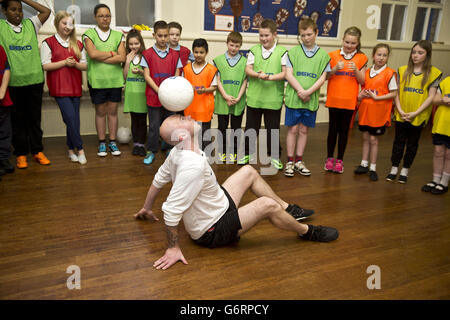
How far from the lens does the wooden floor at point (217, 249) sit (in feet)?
5.75

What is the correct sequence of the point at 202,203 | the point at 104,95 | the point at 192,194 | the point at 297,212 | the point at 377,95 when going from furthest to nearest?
the point at 104,95, the point at 377,95, the point at 297,212, the point at 202,203, the point at 192,194

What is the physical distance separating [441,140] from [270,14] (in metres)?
3.04

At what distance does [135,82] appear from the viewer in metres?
3.67

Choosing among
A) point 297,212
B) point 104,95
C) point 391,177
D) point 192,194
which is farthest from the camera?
point 104,95

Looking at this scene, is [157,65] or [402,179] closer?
[402,179]

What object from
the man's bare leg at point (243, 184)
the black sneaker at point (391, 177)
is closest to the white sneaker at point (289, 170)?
the black sneaker at point (391, 177)

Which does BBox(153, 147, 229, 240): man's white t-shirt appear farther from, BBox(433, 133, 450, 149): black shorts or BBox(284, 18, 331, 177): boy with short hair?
BBox(433, 133, 450, 149): black shorts

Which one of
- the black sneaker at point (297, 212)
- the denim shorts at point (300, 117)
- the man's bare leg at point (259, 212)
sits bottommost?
the black sneaker at point (297, 212)

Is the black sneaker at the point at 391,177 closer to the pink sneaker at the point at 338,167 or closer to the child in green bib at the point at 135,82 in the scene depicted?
the pink sneaker at the point at 338,167

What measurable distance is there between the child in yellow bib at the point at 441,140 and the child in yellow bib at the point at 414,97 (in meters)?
0.10

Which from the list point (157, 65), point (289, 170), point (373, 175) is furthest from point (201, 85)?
point (373, 175)

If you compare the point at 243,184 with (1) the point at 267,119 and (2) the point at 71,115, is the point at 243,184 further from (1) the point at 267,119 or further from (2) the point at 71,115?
(2) the point at 71,115

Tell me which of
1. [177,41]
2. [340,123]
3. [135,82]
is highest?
[177,41]

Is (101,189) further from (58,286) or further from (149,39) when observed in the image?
(149,39)
